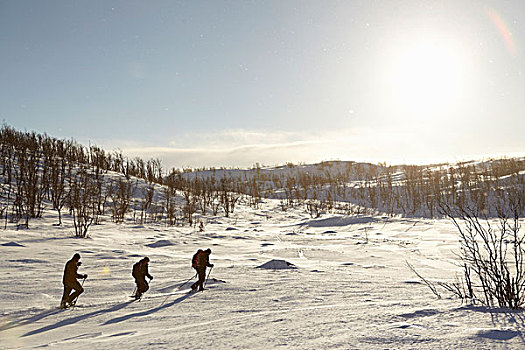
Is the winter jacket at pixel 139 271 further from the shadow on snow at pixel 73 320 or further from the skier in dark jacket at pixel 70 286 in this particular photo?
the skier in dark jacket at pixel 70 286

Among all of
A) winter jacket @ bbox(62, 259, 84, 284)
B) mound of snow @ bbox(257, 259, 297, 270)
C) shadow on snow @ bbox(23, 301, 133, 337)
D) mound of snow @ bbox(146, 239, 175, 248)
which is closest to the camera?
shadow on snow @ bbox(23, 301, 133, 337)

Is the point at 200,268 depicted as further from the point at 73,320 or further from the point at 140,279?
the point at 73,320

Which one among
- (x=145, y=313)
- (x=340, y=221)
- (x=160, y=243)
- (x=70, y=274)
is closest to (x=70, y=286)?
(x=70, y=274)

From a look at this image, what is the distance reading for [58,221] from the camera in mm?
16234

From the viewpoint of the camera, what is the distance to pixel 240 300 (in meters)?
6.57

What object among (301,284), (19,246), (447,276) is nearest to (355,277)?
(301,284)

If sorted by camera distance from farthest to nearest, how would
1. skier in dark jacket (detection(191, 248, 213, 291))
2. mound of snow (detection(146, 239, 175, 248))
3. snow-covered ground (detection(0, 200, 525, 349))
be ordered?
mound of snow (detection(146, 239, 175, 248)), skier in dark jacket (detection(191, 248, 213, 291)), snow-covered ground (detection(0, 200, 525, 349))

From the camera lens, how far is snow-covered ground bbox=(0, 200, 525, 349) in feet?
12.6

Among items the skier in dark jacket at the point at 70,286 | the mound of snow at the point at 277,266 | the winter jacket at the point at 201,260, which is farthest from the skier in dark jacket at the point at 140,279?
the mound of snow at the point at 277,266

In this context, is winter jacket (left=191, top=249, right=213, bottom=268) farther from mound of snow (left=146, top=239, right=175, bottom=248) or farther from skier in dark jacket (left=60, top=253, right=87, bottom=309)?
mound of snow (left=146, top=239, right=175, bottom=248)

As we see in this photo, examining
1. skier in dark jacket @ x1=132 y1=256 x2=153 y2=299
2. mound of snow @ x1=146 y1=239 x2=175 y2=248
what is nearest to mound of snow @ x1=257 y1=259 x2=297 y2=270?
skier in dark jacket @ x1=132 y1=256 x2=153 y2=299

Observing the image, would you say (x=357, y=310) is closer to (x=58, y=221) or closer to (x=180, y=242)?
(x=180, y=242)

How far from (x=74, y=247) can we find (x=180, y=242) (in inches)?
171

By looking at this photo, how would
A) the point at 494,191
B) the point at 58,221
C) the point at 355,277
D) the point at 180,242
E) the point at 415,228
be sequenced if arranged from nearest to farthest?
1. the point at 355,277
2. the point at 180,242
3. the point at 58,221
4. the point at 415,228
5. the point at 494,191
